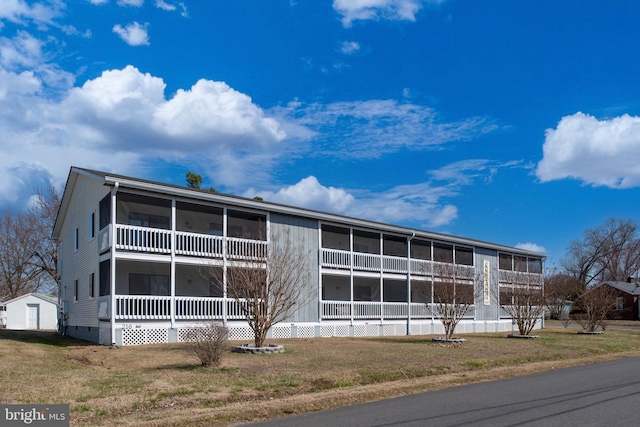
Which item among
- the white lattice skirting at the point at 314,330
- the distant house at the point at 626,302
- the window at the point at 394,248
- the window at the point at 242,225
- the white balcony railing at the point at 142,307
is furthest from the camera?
the distant house at the point at 626,302

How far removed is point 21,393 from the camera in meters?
10.8

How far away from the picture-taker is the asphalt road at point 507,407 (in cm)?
871

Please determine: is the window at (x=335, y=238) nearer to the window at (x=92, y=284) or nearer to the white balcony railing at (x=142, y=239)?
the white balcony railing at (x=142, y=239)

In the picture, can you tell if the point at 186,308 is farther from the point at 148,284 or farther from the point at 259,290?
the point at 259,290

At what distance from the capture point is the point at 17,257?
52.5 m

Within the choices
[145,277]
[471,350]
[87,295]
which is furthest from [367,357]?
[87,295]

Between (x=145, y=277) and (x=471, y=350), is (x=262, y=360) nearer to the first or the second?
(x=471, y=350)

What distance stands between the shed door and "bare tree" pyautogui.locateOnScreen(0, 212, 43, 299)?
8.61 m

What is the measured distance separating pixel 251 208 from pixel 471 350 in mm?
10724

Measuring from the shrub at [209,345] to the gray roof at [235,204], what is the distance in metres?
8.54

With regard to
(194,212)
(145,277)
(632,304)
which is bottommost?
(632,304)

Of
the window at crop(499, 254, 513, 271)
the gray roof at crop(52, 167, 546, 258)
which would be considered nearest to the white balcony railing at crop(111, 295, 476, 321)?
the gray roof at crop(52, 167, 546, 258)

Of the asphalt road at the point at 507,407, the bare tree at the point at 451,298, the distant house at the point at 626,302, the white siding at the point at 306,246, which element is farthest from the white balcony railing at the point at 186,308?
the distant house at the point at 626,302

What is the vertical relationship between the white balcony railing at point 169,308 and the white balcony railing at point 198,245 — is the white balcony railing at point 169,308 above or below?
below
